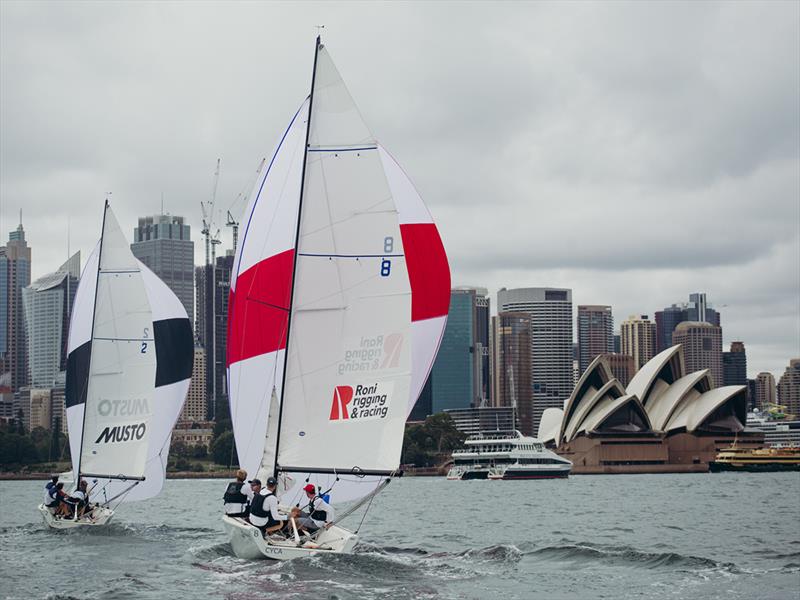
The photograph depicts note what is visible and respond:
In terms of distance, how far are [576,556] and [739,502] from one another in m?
25.7

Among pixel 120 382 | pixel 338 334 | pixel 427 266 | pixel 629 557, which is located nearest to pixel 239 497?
pixel 338 334

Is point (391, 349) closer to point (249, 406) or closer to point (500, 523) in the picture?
point (249, 406)

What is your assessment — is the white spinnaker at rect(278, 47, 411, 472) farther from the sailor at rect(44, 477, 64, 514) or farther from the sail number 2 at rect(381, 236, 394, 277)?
the sailor at rect(44, 477, 64, 514)

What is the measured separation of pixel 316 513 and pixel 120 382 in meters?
10.2

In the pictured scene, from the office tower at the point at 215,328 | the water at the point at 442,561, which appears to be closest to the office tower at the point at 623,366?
the office tower at the point at 215,328

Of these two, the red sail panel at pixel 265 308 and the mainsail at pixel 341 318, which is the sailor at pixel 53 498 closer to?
the red sail panel at pixel 265 308

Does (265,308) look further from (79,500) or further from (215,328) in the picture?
(215,328)

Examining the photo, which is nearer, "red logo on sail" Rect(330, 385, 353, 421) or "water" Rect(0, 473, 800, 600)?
"water" Rect(0, 473, 800, 600)

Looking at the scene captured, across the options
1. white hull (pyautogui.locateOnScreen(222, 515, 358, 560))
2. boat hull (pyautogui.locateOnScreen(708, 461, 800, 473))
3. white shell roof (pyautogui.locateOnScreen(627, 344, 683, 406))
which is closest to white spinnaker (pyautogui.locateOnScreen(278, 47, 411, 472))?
white hull (pyautogui.locateOnScreen(222, 515, 358, 560))

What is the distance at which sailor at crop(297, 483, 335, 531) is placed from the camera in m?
18.9

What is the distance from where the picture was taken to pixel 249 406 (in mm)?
19812

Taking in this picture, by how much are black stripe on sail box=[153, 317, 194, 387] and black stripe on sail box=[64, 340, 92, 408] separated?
1.57 meters

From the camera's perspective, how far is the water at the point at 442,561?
1786 cm

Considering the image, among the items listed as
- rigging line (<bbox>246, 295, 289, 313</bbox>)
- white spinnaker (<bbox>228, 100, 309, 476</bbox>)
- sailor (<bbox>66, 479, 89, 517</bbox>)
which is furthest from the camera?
sailor (<bbox>66, 479, 89, 517</bbox>)
